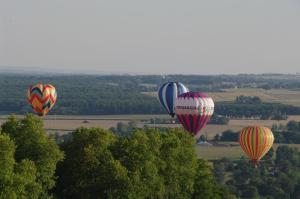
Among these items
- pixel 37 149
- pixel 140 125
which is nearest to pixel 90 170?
pixel 37 149

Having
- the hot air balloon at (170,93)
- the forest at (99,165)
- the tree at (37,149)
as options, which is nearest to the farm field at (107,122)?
the hot air balloon at (170,93)

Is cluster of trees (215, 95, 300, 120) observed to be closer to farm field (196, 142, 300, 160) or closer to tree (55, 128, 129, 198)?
farm field (196, 142, 300, 160)

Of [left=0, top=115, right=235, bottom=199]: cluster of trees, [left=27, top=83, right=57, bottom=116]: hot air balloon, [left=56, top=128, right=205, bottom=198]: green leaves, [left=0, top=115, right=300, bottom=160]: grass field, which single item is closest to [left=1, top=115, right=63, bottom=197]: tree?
[left=0, top=115, right=235, bottom=199]: cluster of trees

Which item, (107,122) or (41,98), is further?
(107,122)

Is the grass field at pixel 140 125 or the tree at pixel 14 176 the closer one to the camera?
the tree at pixel 14 176

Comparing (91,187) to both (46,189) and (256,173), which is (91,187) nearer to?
(46,189)

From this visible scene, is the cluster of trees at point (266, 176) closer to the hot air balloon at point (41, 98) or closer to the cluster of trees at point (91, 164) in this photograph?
the hot air balloon at point (41, 98)

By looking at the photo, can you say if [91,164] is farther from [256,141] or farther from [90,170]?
[256,141]
